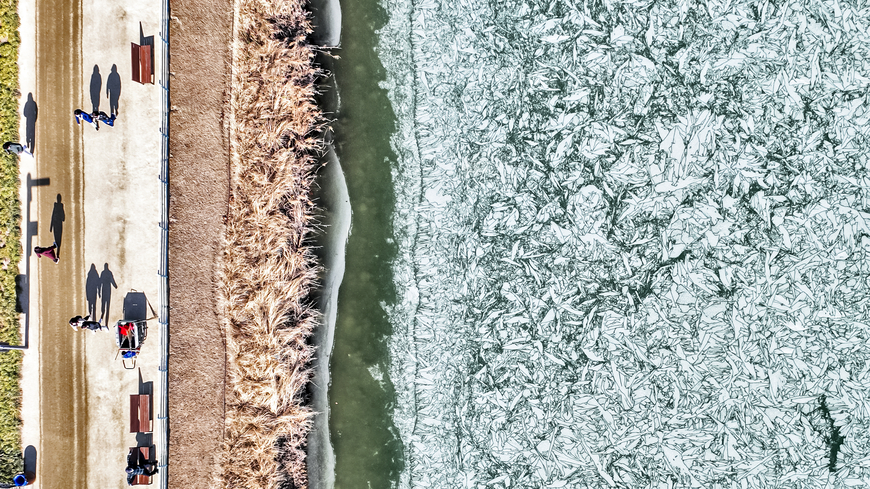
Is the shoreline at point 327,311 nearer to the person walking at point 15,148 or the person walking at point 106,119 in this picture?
the person walking at point 106,119

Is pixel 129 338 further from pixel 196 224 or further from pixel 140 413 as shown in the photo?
pixel 196 224

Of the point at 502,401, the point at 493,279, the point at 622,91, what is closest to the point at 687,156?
the point at 622,91

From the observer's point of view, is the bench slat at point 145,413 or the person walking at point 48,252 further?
the bench slat at point 145,413

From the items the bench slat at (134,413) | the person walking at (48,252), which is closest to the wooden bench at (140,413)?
the bench slat at (134,413)

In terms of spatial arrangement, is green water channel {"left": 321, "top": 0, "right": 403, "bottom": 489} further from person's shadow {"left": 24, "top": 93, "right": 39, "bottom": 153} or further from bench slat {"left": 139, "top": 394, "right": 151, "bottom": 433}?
person's shadow {"left": 24, "top": 93, "right": 39, "bottom": 153}

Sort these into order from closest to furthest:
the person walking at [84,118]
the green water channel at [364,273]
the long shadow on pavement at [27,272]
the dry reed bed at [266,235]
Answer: the person walking at [84,118]
the long shadow on pavement at [27,272]
the dry reed bed at [266,235]
the green water channel at [364,273]

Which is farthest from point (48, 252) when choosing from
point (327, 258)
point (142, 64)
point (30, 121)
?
point (327, 258)
